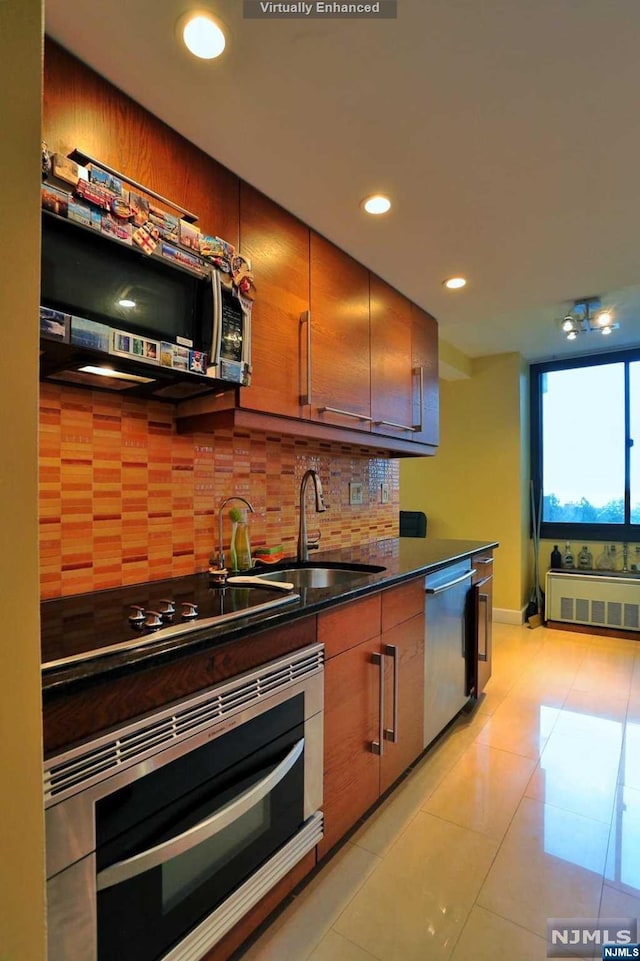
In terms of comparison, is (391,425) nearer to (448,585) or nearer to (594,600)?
(448,585)

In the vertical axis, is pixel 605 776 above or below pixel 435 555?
below

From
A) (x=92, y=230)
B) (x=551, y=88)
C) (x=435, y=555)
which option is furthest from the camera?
(x=435, y=555)

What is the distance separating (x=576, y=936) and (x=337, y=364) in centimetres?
196

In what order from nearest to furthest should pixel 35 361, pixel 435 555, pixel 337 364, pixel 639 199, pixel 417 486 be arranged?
pixel 35 361
pixel 639 199
pixel 337 364
pixel 435 555
pixel 417 486

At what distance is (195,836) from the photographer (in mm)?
922

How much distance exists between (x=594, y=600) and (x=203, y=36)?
4458 mm

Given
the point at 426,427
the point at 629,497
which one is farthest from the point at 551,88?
the point at 629,497

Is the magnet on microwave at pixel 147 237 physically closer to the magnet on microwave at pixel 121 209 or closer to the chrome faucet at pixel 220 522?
the magnet on microwave at pixel 121 209

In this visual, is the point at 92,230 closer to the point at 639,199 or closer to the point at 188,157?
the point at 188,157

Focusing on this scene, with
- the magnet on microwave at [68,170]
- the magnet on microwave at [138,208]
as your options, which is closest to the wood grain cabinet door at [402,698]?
the magnet on microwave at [138,208]

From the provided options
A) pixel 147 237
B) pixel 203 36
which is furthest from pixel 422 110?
pixel 147 237

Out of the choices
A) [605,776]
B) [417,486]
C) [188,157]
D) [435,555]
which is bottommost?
[605,776]

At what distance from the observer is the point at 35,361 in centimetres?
54

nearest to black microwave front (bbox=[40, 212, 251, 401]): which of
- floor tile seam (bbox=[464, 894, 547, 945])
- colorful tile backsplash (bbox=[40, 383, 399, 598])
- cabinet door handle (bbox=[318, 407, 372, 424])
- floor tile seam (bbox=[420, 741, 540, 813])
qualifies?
colorful tile backsplash (bbox=[40, 383, 399, 598])
